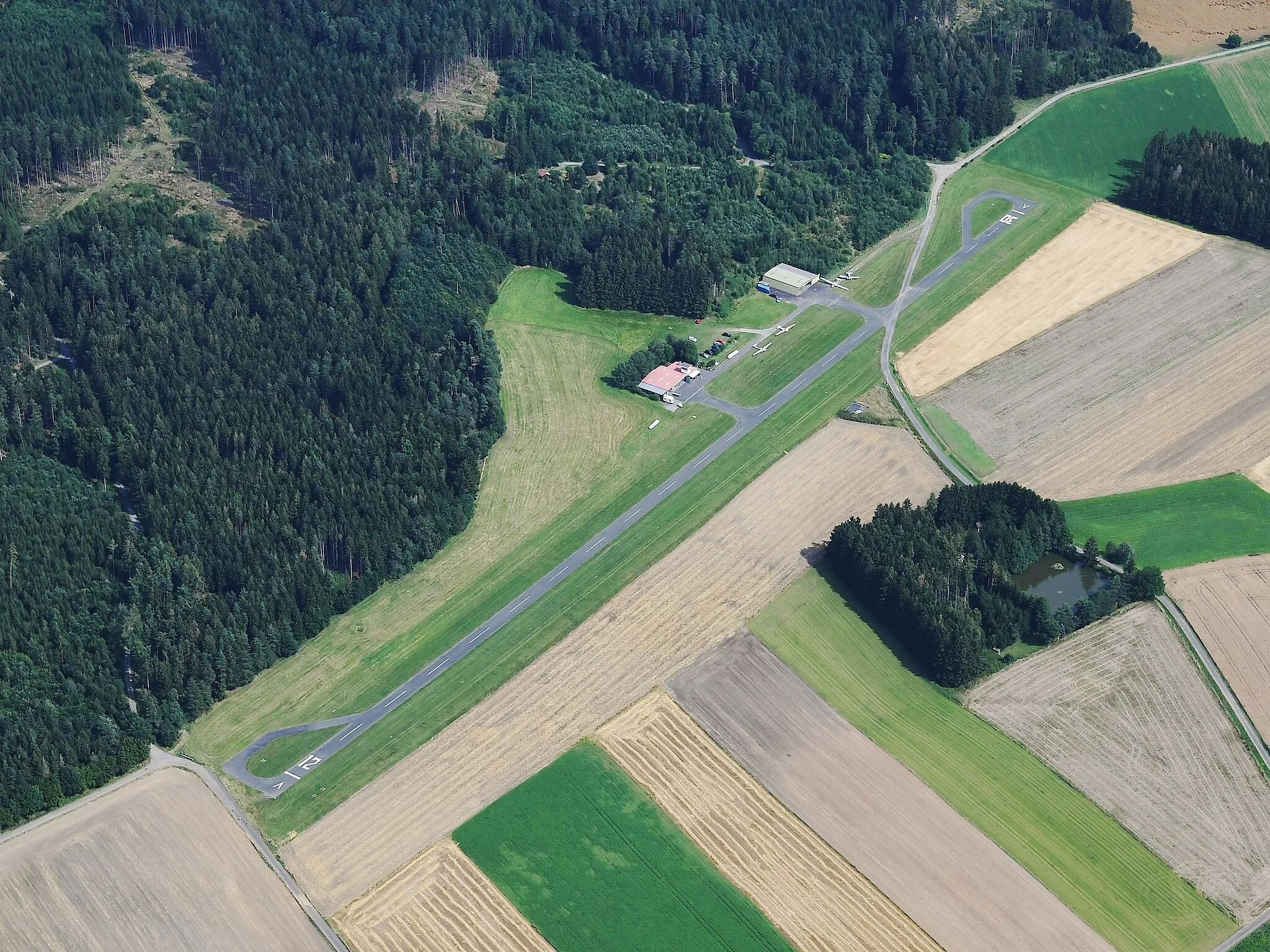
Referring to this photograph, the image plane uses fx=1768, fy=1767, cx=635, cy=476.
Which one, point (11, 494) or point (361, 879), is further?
point (11, 494)

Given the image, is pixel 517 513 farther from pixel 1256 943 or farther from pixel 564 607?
pixel 1256 943

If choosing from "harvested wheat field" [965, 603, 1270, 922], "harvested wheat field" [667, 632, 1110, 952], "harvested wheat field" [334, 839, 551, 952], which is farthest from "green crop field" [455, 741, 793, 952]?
"harvested wheat field" [965, 603, 1270, 922]

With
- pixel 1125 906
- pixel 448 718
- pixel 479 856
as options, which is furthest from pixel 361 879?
pixel 1125 906

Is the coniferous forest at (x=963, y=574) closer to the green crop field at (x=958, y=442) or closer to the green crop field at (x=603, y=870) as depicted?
the green crop field at (x=958, y=442)

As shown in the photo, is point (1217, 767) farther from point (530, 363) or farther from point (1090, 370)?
point (530, 363)

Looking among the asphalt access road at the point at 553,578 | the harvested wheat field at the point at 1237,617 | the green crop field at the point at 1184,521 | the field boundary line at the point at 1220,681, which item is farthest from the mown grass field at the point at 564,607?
the field boundary line at the point at 1220,681

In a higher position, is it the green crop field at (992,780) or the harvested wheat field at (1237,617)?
the harvested wheat field at (1237,617)

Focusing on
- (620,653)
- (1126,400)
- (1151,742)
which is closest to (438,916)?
(620,653)
